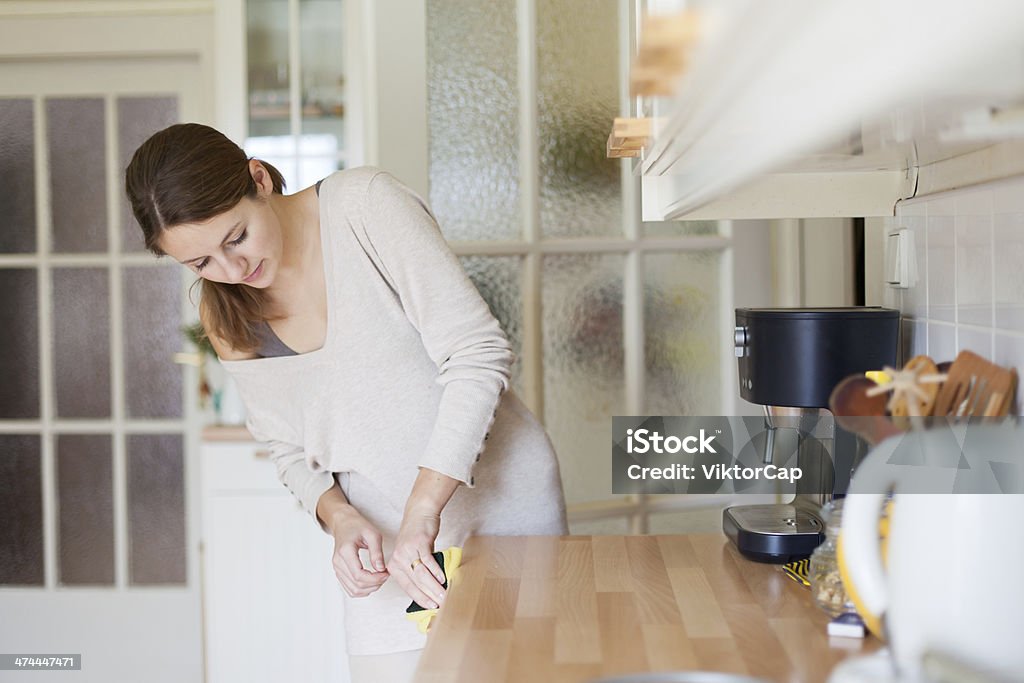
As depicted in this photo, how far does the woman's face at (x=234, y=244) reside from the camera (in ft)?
4.10

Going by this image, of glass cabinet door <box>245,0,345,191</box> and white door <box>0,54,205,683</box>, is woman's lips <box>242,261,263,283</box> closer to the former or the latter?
glass cabinet door <box>245,0,345,191</box>

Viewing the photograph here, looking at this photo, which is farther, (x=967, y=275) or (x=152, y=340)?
(x=152, y=340)

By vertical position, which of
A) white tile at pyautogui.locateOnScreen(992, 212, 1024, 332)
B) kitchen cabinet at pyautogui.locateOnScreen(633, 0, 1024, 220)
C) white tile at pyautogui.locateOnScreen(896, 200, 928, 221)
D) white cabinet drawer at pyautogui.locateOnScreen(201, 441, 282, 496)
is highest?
white tile at pyautogui.locateOnScreen(896, 200, 928, 221)

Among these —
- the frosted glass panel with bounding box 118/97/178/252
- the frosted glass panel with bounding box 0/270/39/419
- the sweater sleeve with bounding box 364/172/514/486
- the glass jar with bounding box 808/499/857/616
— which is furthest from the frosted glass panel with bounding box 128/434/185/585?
the glass jar with bounding box 808/499/857/616

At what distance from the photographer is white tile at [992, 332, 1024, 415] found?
0.91 meters

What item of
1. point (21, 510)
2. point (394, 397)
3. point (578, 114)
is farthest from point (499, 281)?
point (21, 510)

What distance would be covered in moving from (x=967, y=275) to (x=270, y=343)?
2.80 feet

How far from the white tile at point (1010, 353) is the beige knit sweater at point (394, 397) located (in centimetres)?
54

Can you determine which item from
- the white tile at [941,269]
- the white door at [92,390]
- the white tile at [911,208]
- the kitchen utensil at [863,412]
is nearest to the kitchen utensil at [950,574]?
the kitchen utensil at [863,412]

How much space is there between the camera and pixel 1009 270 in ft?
→ 3.07

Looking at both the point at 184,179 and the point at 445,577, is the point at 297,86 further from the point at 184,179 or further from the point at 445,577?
the point at 445,577

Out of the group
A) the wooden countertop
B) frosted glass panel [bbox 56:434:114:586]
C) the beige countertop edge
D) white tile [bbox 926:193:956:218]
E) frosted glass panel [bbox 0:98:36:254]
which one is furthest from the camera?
frosted glass panel [bbox 56:434:114:586]

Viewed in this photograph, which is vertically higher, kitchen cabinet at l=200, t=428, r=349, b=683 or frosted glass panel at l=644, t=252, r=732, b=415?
frosted glass panel at l=644, t=252, r=732, b=415

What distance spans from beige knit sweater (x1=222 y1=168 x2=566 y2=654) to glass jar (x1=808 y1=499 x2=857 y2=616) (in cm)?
43
